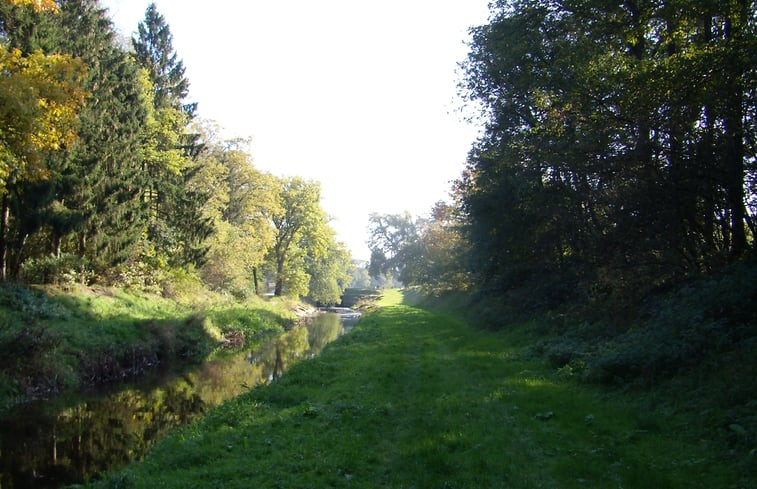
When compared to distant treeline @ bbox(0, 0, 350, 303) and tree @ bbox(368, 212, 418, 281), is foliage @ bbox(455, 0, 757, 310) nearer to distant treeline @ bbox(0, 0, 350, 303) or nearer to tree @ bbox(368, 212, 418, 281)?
distant treeline @ bbox(0, 0, 350, 303)

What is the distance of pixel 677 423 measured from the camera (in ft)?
25.7

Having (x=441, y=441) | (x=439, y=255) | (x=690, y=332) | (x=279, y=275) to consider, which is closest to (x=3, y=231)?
(x=441, y=441)

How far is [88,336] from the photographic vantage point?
17938 mm

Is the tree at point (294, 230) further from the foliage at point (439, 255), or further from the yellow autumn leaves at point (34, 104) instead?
the yellow autumn leaves at point (34, 104)

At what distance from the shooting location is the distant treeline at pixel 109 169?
46.0ft

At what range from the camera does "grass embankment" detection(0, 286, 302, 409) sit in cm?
1437

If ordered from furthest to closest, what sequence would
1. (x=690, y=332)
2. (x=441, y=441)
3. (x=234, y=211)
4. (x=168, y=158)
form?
(x=234, y=211) < (x=168, y=158) < (x=690, y=332) < (x=441, y=441)

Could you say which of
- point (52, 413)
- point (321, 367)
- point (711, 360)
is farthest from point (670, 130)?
point (52, 413)

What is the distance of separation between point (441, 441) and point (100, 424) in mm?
9092

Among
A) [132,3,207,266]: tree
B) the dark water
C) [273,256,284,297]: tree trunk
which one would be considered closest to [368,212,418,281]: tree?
[273,256,284,297]: tree trunk

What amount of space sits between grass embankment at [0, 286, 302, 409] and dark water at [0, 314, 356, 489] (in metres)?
1.23

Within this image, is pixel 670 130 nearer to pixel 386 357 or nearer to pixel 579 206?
pixel 579 206

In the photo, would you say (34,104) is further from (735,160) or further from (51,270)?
(735,160)

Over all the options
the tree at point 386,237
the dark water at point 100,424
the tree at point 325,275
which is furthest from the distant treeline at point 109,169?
the tree at point 386,237
